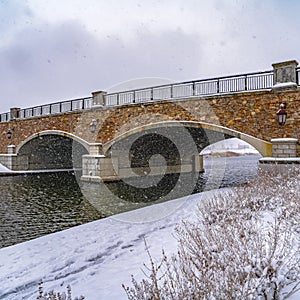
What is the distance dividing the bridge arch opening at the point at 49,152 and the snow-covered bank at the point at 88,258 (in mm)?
18540

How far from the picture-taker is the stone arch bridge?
12805 millimetres

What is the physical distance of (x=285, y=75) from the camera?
1254 cm

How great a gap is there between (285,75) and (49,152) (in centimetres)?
2440

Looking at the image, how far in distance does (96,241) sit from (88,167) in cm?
1509

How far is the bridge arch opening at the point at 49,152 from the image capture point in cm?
2702

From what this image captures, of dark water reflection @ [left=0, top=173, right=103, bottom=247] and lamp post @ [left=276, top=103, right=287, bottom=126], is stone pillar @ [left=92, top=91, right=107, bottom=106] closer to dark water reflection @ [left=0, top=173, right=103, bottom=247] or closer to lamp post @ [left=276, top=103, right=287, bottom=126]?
dark water reflection @ [left=0, top=173, right=103, bottom=247]

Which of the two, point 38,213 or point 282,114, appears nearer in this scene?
point 38,213

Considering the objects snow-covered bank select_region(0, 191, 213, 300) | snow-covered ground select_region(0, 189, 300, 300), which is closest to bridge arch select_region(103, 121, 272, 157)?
snow-covered ground select_region(0, 189, 300, 300)

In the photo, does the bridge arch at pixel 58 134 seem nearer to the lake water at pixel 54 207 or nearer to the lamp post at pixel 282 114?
the lake water at pixel 54 207

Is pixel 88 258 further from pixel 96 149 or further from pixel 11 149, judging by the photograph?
pixel 11 149

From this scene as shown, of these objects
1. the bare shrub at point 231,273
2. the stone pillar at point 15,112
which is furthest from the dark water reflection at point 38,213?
the stone pillar at point 15,112

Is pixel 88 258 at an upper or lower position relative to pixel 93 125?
lower

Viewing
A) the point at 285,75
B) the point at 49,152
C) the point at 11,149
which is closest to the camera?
the point at 285,75

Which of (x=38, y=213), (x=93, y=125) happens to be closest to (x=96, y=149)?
(x=93, y=125)
